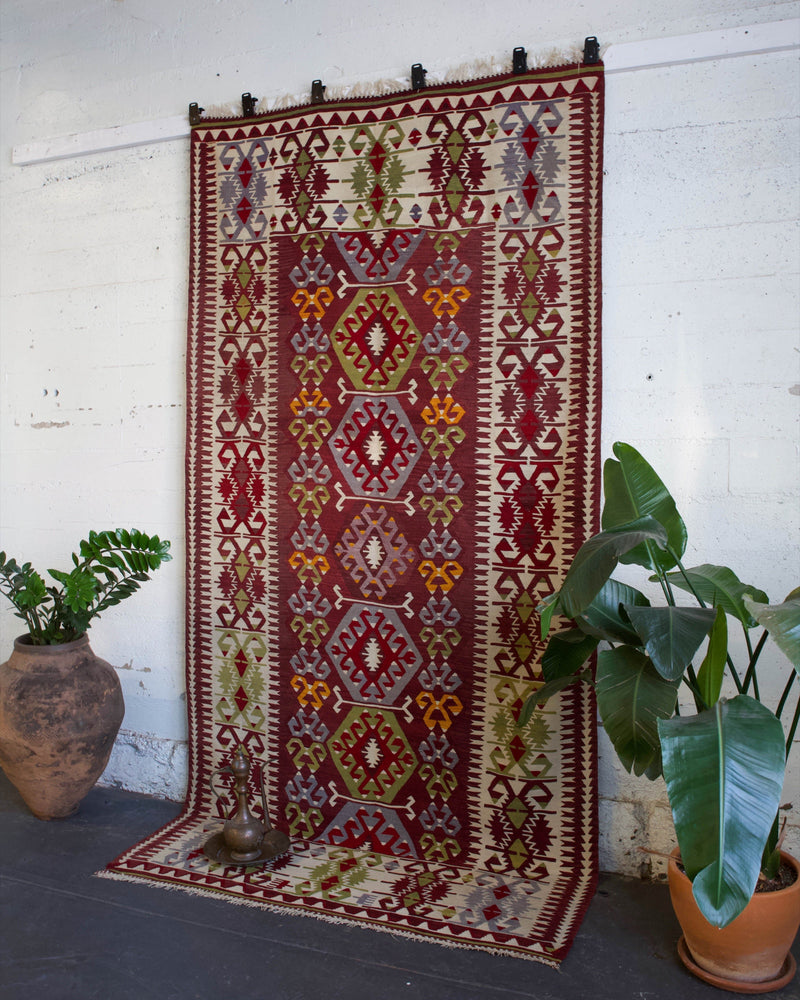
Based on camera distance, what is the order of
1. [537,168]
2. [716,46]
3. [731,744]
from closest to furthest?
[731,744]
[716,46]
[537,168]

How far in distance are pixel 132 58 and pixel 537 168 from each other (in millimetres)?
1652

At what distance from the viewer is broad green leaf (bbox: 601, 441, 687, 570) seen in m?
1.97

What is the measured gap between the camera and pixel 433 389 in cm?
250

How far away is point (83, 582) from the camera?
2.61m

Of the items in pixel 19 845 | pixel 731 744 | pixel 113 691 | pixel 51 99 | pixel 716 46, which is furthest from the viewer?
pixel 51 99

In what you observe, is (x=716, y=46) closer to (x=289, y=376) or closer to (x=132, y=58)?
(x=289, y=376)

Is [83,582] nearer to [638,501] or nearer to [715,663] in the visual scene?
[638,501]

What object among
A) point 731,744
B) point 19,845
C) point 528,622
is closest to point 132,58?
point 528,622

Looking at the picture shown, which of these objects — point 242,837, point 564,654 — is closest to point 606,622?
point 564,654

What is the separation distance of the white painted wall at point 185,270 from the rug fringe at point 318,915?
53 centimetres

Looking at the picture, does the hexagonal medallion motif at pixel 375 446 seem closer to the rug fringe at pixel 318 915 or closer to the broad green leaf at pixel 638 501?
the broad green leaf at pixel 638 501

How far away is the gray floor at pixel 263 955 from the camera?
1926 mm

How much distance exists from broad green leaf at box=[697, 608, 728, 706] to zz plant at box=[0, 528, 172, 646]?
167 cm

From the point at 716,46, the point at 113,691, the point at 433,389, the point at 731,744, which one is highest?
the point at 716,46
